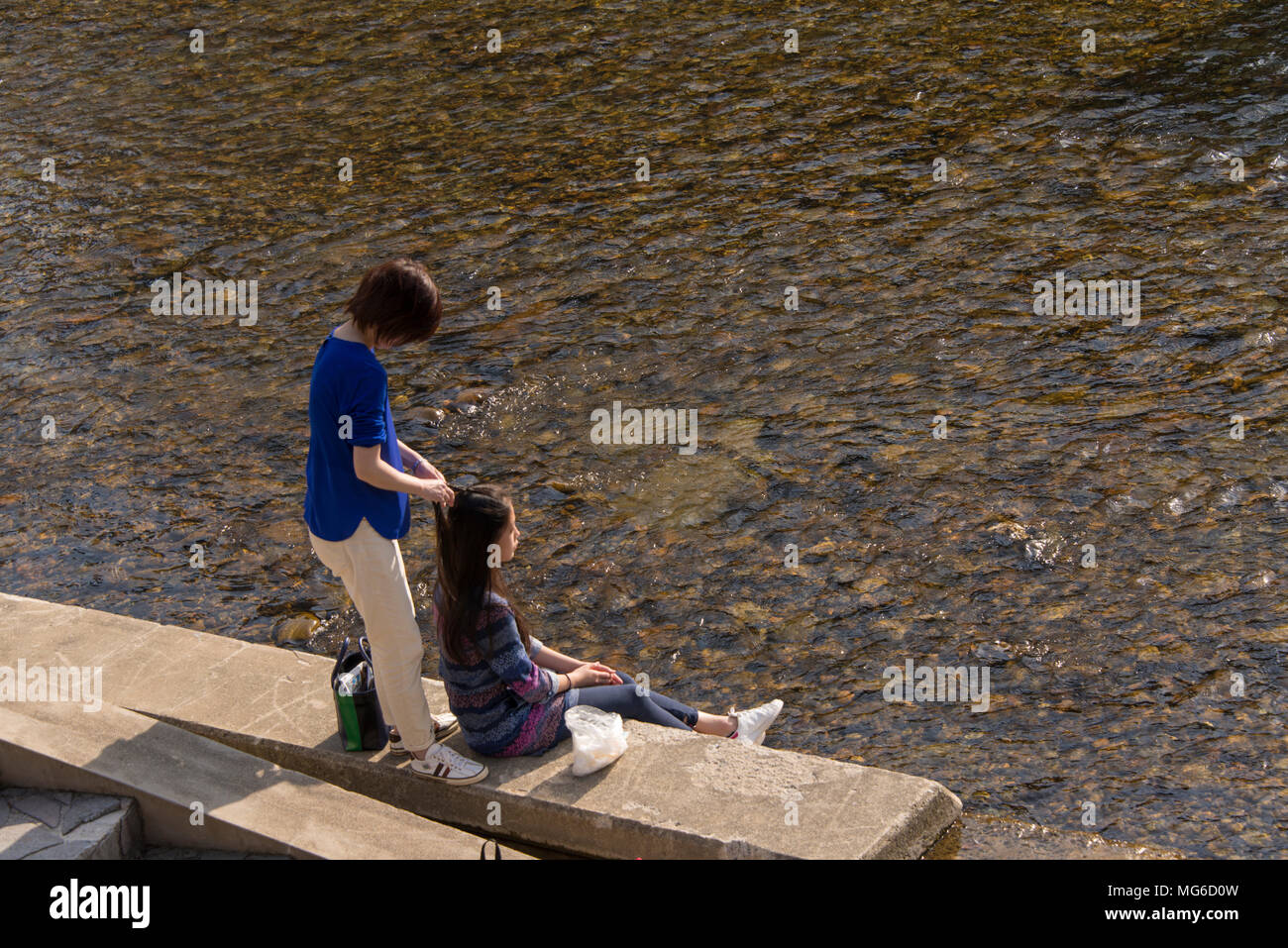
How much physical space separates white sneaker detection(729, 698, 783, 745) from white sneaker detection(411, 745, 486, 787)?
3.91ft

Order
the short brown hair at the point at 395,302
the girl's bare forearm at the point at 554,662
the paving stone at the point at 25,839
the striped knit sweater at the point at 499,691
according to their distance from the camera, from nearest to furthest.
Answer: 1. the short brown hair at the point at 395,302
2. the paving stone at the point at 25,839
3. the striped knit sweater at the point at 499,691
4. the girl's bare forearm at the point at 554,662

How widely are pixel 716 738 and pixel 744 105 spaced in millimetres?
9086

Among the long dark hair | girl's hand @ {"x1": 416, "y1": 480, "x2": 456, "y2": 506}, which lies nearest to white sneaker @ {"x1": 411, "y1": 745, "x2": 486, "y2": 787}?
the long dark hair

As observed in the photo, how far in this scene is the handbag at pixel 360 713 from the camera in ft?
17.4

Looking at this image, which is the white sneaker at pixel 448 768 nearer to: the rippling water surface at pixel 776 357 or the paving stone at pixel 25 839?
the paving stone at pixel 25 839

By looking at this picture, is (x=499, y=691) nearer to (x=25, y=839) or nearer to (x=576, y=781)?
(x=576, y=781)

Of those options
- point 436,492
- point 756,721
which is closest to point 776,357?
point 756,721

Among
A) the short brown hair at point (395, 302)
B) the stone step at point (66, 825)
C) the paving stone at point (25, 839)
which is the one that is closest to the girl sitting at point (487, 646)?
the short brown hair at point (395, 302)

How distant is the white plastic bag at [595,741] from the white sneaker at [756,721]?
2.45 ft

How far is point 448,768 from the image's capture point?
5.14 metres

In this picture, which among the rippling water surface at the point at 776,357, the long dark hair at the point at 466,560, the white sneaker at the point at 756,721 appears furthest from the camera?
the rippling water surface at the point at 776,357

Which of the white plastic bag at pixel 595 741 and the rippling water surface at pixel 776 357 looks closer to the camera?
the white plastic bag at pixel 595 741

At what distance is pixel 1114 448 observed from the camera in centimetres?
769

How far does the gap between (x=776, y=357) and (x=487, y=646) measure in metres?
4.59
